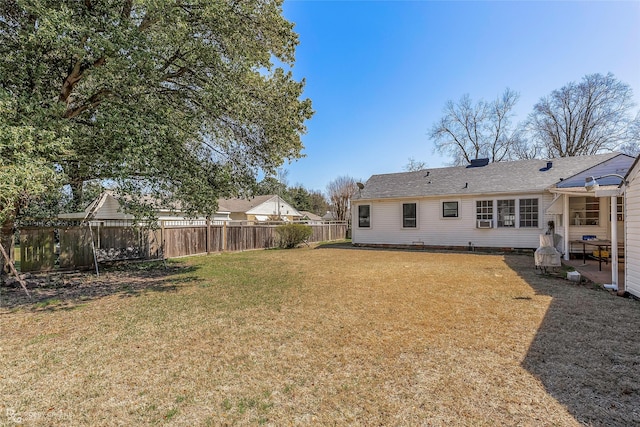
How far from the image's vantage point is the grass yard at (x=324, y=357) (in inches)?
94.0

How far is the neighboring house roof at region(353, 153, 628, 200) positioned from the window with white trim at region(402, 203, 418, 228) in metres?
0.64

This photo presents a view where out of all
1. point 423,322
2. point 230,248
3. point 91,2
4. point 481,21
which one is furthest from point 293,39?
point 230,248

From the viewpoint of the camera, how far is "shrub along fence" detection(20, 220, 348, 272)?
849 centimetres

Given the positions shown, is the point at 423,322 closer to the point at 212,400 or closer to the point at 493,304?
the point at 493,304

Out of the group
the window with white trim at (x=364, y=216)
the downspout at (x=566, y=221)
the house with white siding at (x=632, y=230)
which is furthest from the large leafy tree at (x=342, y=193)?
the house with white siding at (x=632, y=230)

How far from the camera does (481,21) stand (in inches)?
395

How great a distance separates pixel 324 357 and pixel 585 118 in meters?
32.5

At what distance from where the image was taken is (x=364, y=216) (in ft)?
57.2

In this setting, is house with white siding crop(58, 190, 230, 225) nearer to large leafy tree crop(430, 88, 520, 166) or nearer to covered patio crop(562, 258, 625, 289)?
covered patio crop(562, 258, 625, 289)

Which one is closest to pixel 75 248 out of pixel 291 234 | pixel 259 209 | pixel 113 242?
pixel 113 242

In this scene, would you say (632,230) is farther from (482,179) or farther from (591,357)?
(482,179)

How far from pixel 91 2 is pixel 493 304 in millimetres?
9850

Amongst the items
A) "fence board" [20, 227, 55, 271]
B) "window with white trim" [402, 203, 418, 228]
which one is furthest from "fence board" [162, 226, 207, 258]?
"window with white trim" [402, 203, 418, 228]

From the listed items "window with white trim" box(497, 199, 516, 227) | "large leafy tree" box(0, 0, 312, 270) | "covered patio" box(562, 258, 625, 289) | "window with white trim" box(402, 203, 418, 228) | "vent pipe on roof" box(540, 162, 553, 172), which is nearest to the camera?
"large leafy tree" box(0, 0, 312, 270)
